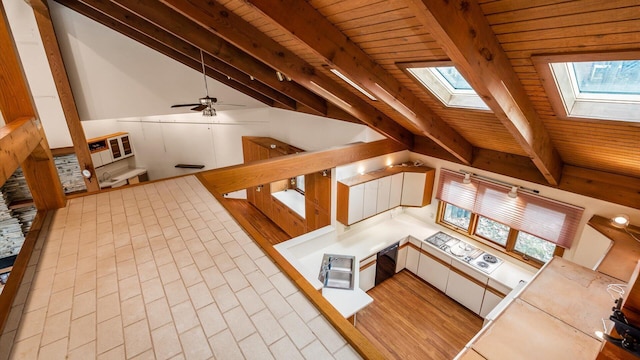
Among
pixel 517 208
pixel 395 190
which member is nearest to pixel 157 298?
pixel 395 190

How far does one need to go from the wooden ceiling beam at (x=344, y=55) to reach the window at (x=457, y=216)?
2.05m

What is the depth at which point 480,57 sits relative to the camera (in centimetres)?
167

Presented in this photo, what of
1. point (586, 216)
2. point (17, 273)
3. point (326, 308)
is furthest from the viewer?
point (586, 216)

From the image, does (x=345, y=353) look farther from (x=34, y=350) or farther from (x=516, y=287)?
(x=516, y=287)

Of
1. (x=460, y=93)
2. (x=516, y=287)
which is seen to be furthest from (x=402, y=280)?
(x=460, y=93)

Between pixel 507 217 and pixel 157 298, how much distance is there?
14.5ft

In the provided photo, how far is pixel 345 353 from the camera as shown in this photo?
4.48 ft

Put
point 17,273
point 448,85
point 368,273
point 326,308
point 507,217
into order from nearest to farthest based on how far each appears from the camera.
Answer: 1. point 326,308
2. point 17,273
3. point 448,85
4. point 507,217
5. point 368,273

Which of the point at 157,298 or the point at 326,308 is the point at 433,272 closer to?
the point at 326,308

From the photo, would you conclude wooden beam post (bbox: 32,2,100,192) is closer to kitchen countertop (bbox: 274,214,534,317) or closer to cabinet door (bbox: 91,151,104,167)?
cabinet door (bbox: 91,151,104,167)

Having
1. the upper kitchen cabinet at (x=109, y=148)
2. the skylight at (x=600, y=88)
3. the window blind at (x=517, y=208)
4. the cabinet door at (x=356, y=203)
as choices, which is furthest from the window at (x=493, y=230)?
the upper kitchen cabinet at (x=109, y=148)

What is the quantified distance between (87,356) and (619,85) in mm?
3528

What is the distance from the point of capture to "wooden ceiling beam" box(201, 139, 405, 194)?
335cm

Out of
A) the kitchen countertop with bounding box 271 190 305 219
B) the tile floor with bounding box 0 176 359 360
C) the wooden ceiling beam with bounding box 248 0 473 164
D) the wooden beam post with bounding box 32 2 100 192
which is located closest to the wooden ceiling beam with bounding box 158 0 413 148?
the wooden ceiling beam with bounding box 248 0 473 164
